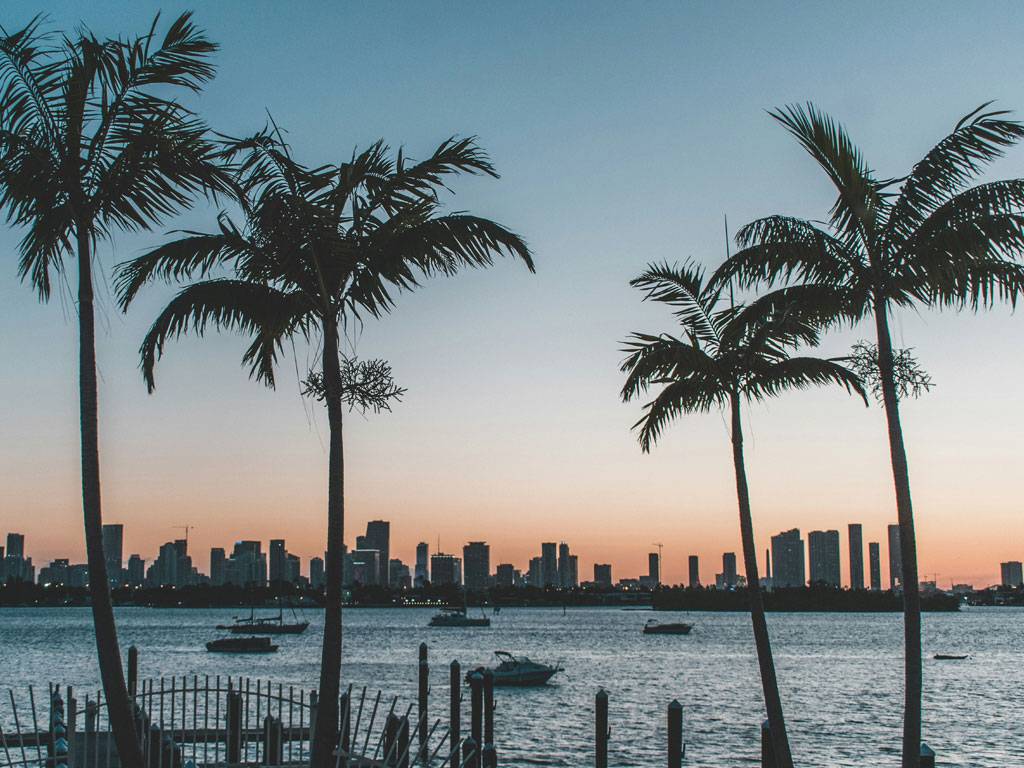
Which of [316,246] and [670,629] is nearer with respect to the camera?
[316,246]

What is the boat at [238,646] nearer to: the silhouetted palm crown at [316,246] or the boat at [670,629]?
the boat at [670,629]

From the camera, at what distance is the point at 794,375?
17.8 m

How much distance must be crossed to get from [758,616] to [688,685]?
59.4m

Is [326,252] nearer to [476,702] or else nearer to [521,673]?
[476,702]

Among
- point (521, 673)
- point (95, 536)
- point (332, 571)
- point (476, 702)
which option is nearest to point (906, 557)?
point (332, 571)

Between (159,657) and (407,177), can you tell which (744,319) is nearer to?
(407,177)

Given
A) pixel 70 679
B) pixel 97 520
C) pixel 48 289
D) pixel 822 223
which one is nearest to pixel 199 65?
pixel 48 289

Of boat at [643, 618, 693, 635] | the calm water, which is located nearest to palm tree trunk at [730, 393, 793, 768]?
the calm water

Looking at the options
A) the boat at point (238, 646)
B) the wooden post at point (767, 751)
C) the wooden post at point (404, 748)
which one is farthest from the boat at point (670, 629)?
the wooden post at point (767, 751)

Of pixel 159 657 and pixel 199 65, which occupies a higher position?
pixel 199 65

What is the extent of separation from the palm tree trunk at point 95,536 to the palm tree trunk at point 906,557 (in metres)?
8.57

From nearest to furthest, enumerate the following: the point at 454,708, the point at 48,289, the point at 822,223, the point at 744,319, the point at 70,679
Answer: the point at 48,289
the point at 822,223
the point at 744,319
the point at 454,708
the point at 70,679

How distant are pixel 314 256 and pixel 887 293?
716cm

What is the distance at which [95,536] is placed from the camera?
10867mm
